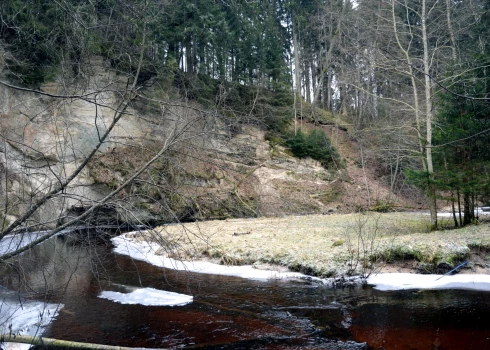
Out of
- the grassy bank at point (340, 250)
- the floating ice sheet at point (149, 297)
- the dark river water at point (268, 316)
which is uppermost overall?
the grassy bank at point (340, 250)

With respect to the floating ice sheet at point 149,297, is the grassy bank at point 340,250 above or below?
above

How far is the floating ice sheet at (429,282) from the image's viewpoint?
313 inches

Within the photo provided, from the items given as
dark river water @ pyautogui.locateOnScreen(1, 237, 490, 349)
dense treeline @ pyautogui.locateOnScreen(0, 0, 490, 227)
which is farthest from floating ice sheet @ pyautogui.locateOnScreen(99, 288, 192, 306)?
dense treeline @ pyautogui.locateOnScreen(0, 0, 490, 227)

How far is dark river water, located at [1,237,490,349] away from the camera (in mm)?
5484

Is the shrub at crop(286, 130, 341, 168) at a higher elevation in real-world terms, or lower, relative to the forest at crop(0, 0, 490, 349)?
higher

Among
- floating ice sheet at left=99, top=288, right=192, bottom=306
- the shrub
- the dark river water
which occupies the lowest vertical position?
the dark river water

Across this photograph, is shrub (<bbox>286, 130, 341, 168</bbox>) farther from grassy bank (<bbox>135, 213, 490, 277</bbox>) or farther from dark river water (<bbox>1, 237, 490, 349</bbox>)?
dark river water (<bbox>1, 237, 490, 349</bbox>)

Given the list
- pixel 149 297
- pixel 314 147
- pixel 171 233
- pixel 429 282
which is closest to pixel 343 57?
pixel 314 147

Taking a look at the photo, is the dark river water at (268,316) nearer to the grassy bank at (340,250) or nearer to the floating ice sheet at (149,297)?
the floating ice sheet at (149,297)

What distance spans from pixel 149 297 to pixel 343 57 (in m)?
29.6

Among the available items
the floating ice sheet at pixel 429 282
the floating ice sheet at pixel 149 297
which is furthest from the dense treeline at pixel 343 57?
the floating ice sheet at pixel 149 297

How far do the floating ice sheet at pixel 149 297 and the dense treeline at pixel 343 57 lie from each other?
4213 mm

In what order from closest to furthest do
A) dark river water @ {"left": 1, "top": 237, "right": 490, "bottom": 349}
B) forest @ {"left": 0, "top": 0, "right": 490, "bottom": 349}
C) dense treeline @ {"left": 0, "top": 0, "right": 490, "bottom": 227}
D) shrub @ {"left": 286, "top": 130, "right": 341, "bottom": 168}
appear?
forest @ {"left": 0, "top": 0, "right": 490, "bottom": 349} < dark river water @ {"left": 1, "top": 237, "right": 490, "bottom": 349} < dense treeline @ {"left": 0, "top": 0, "right": 490, "bottom": 227} < shrub @ {"left": 286, "top": 130, "right": 341, "bottom": 168}

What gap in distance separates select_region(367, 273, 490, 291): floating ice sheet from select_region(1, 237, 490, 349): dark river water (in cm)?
31
